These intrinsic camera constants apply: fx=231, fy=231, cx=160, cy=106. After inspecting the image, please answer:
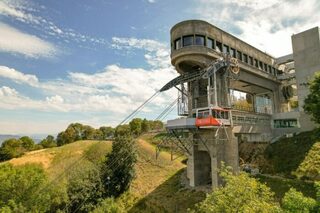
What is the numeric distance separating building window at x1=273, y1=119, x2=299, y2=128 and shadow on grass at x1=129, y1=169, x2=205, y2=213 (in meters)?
26.6

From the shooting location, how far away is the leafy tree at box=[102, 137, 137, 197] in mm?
44406

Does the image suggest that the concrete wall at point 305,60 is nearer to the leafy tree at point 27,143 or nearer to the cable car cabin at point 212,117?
the cable car cabin at point 212,117

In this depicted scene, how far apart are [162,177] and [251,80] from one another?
28459 millimetres

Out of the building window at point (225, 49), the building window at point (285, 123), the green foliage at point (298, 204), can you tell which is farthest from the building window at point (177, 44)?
the green foliage at point (298, 204)

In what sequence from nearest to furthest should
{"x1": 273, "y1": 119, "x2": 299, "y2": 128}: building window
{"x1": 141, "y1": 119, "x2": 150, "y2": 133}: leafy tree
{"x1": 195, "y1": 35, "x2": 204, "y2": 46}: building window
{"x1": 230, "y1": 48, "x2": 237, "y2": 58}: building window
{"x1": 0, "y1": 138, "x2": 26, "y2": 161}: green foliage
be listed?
{"x1": 195, "y1": 35, "x2": 204, "y2": 46}: building window
{"x1": 230, "y1": 48, "x2": 237, "y2": 58}: building window
{"x1": 273, "y1": 119, "x2": 299, "y2": 128}: building window
{"x1": 0, "y1": 138, "x2": 26, "y2": 161}: green foliage
{"x1": 141, "y1": 119, "x2": 150, "y2": 133}: leafy tree

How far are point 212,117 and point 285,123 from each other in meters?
28.4

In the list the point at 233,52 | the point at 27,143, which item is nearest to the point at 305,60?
the point at 233,52

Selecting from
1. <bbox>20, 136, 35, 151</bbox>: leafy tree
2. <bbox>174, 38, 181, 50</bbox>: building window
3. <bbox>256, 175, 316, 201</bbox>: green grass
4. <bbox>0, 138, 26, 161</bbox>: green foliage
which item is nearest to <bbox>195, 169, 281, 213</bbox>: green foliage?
<bbox>256, 175, 316, 201</bbox>: green grass

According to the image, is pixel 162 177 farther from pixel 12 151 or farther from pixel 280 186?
pixel 12 151

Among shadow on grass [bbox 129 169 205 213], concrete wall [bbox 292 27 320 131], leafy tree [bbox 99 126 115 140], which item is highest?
concrete wall [bbox 292 27 320 131]

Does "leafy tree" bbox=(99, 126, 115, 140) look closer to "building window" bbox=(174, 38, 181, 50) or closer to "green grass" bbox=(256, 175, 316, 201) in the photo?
"building window" bbox=(174, 38, 181, 50)

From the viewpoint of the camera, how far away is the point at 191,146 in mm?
39906

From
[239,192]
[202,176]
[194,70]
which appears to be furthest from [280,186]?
[194,70]

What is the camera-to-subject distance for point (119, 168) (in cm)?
4531
